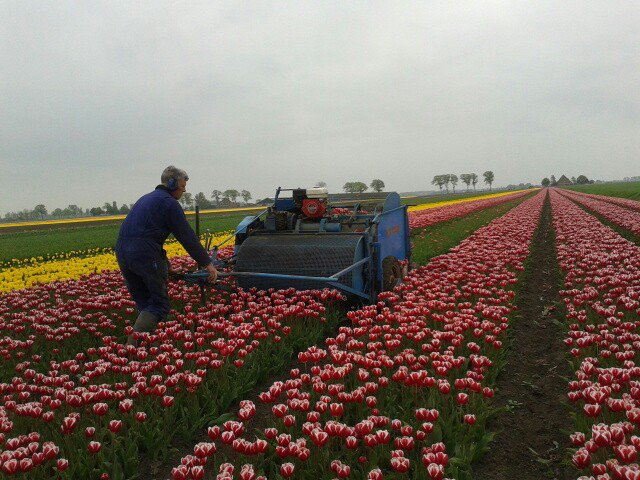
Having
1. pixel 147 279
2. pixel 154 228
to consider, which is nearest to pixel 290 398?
pixel 147 279

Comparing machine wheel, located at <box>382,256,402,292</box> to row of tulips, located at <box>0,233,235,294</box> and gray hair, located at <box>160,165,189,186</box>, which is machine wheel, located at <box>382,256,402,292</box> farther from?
row of tulips, located at <box>0,233,235,294</box>

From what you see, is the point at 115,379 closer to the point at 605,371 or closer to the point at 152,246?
the point at 152,246

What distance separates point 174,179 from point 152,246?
1.10m

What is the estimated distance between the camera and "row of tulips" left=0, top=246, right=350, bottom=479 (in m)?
3.92

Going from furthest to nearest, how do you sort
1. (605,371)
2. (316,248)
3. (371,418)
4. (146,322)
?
(316,248) < (146,322) < (605,371) < (371,418)

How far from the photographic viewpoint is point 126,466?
3.91m

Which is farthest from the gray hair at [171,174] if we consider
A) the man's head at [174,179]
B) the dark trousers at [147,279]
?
A: the dark trousers at [147,279]

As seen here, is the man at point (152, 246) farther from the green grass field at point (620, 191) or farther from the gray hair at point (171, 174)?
the green grass field at point (620, 191)

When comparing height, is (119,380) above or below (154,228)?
below

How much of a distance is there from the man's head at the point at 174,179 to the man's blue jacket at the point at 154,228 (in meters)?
0.25

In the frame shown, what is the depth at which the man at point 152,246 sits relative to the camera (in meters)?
6.55

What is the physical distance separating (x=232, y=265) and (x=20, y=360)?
→ 391 centimetres

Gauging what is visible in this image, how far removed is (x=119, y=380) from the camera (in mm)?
5477

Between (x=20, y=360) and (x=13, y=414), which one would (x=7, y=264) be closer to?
(x=20, y=360)
